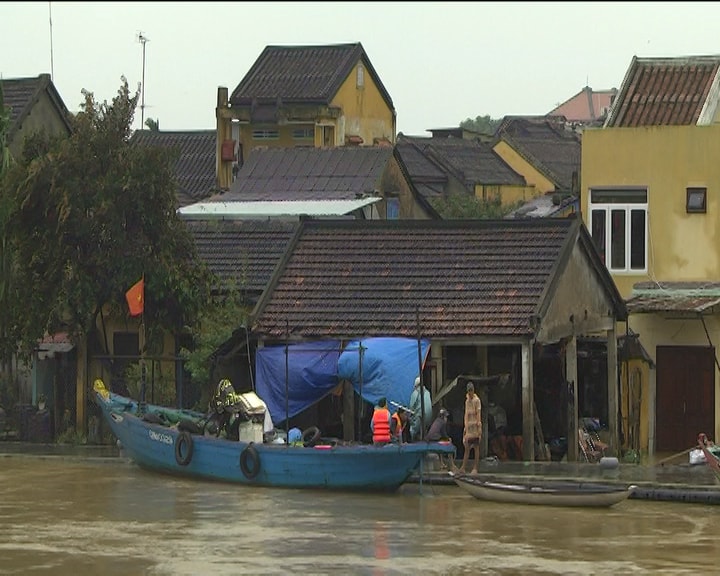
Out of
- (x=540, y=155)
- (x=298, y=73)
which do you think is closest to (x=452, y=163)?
(x=540, y=155)

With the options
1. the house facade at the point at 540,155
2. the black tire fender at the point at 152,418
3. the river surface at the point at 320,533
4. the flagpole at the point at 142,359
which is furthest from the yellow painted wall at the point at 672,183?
the house facade at the point at 540,155

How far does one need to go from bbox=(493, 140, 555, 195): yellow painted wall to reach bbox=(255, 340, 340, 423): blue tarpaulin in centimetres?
4923

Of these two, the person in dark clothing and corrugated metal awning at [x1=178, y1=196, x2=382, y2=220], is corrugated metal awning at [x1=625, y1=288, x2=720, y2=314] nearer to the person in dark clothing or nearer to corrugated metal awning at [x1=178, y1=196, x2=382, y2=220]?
the person in dark clothing

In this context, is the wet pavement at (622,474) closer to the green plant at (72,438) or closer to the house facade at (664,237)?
the green plant at (72,438)

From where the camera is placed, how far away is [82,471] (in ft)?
112

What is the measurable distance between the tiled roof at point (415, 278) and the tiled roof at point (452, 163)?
3903cm

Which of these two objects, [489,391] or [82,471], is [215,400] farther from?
[489,391]

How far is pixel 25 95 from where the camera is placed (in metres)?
48.6

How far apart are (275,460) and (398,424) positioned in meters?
2.19

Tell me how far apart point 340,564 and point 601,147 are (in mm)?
18865

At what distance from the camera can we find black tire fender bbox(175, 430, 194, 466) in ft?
105

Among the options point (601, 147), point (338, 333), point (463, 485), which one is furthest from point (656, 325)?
point (463, 485)

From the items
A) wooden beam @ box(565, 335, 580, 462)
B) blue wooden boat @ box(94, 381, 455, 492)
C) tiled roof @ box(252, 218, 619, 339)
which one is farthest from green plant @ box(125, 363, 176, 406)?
Result: wooden beam @ box(565, 335, 580, 462)

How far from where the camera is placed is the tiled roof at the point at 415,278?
3406 cm
